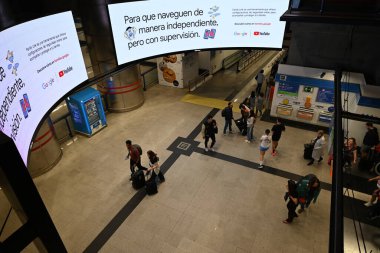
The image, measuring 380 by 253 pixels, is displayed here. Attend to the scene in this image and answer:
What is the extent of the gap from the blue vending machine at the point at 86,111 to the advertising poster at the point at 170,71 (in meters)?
5.19

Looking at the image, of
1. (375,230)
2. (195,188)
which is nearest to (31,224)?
(195,188)

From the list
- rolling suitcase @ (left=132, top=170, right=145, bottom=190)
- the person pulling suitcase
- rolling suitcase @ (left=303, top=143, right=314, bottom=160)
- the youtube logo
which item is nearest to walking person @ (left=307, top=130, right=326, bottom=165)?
rolling suitcase @ (left=303, top=143, right=314, bottom=160)

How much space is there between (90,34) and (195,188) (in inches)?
283

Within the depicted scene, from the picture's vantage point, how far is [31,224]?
80.0 inches

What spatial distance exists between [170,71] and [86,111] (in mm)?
5949

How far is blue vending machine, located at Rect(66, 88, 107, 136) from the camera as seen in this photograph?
33.2ft

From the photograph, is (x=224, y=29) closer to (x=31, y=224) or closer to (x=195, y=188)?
(x=195, y=188)

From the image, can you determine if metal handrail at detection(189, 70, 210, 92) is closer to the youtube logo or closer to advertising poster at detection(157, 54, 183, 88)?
advertising poster at detection(157, 54, 183, 88)

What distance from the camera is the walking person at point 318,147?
26.7ft

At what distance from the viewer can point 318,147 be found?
826cm

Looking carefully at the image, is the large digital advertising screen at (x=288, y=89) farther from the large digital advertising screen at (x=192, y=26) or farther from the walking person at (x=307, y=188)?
the walking person at (x=307, y=188)

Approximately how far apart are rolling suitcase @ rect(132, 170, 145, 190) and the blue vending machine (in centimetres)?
377

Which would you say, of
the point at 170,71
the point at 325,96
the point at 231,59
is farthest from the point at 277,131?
the point at 231,59

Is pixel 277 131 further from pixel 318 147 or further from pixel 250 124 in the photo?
pixel 318 147
